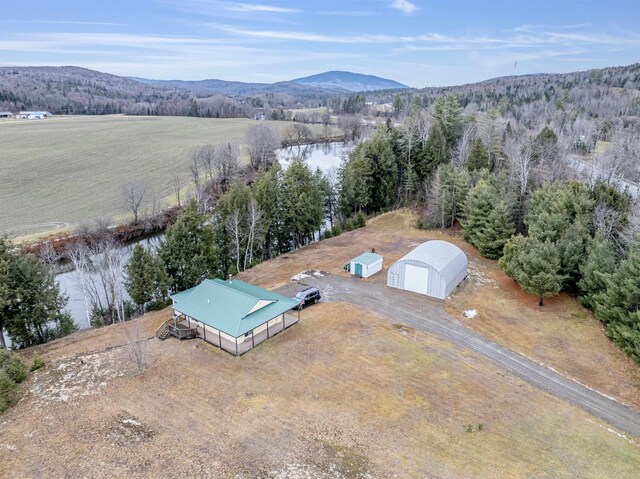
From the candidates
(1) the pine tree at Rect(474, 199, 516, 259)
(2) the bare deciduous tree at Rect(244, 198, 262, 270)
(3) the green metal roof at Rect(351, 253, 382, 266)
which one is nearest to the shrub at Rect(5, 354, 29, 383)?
(2) the bare deciduous tree at Rect(244, 198, 262, 270)

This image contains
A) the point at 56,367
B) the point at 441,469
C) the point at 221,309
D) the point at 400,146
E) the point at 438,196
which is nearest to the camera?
the point at 441,469

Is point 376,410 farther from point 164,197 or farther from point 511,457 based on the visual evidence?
point 164,197

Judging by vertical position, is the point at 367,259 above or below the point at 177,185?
below

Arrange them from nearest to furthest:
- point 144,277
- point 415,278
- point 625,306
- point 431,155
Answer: point 625,306 < point 144,277 < point 415,278 < point 431,155

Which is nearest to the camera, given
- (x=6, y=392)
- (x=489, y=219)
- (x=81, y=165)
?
(x=6, y=392)

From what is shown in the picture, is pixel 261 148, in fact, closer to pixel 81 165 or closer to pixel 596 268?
pixel 81 165

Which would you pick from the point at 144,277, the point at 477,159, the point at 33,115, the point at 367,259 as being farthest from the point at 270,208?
the point at 33,115

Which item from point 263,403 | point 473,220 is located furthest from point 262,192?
point 263,403
